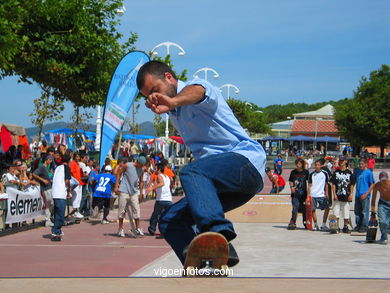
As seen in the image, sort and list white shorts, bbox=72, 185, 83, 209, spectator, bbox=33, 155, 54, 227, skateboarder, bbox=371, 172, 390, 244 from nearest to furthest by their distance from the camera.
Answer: skateboarder, bbox=371, 172, 390, 244, spectator, bbox=33, 155, 54, 227, white shorts, bbox=72, 185, 83, 209

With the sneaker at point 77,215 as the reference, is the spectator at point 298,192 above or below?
above

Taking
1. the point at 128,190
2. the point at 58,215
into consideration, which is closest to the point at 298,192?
the point at 128,190

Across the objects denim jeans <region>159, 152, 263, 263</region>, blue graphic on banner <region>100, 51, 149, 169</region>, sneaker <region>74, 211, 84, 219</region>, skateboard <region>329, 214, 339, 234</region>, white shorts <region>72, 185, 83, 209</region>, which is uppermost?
blue graphic on banner <region>100, 51, 149, 169</region>

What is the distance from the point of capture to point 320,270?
9508mm

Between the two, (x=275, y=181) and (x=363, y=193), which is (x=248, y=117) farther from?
(x=363, y=193)

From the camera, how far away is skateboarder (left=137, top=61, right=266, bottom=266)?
12.4ft

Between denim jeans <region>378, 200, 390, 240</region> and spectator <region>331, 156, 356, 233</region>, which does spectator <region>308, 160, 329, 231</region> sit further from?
denim jeans <region>378, 200, 390, 240</region>

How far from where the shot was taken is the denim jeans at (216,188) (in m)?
3.81

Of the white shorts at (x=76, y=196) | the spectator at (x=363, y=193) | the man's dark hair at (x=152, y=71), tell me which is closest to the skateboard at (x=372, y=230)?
the spectator at (x=363, y=193)

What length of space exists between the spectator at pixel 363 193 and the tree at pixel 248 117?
186 ft

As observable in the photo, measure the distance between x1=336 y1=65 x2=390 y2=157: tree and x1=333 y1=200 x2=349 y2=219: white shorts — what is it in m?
55.8

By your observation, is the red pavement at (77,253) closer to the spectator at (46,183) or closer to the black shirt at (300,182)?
the spectator at (46,183)

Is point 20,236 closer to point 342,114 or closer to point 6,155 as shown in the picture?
point 6,155

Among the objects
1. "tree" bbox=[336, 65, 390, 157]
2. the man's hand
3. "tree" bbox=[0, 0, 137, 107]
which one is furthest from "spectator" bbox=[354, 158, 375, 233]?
"tree" bbox=[336, 65, 390, 157]
